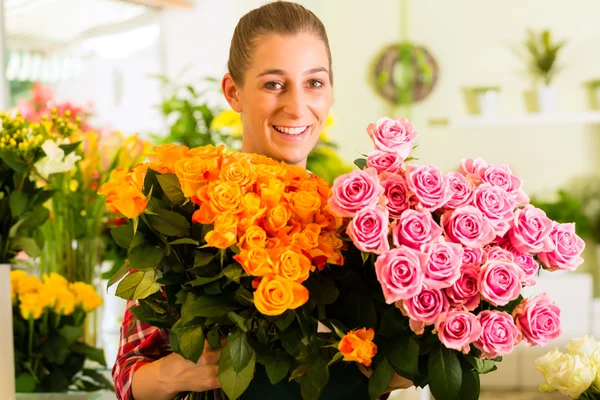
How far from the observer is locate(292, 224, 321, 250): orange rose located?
81cm

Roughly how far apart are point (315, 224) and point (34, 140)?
89 cm

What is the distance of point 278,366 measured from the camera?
33.9 inches

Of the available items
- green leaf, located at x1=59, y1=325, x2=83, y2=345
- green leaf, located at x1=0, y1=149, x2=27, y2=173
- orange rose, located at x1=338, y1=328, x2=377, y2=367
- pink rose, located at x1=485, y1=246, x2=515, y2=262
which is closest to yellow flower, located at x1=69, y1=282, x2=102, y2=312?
green leaf, located at x1=59, y1=325, x2=83, y2=345

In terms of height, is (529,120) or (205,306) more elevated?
(529,120)

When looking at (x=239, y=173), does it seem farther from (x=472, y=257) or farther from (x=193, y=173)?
(x=472, y=257)

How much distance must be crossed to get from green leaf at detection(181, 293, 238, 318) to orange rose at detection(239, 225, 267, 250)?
8 cm

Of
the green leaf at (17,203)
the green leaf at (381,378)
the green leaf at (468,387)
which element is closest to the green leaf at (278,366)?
the green leaf at (381,378)

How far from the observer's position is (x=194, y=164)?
0.86 meters

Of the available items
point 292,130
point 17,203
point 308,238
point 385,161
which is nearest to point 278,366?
point 308,238

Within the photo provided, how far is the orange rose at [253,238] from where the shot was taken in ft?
2.62

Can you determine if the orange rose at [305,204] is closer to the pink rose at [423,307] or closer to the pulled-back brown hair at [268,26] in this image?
the pink rose at [423,307]

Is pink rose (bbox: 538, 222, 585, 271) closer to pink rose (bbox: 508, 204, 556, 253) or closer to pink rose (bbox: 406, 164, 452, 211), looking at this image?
pink rose (bbox: 508, 204, 556, 253)

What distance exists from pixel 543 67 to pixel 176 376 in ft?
12.0

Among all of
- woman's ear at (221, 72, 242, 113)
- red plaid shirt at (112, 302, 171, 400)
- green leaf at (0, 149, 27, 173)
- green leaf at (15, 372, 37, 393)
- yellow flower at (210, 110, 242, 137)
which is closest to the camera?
red plaid shirt at (112, 302, 171, 400)
